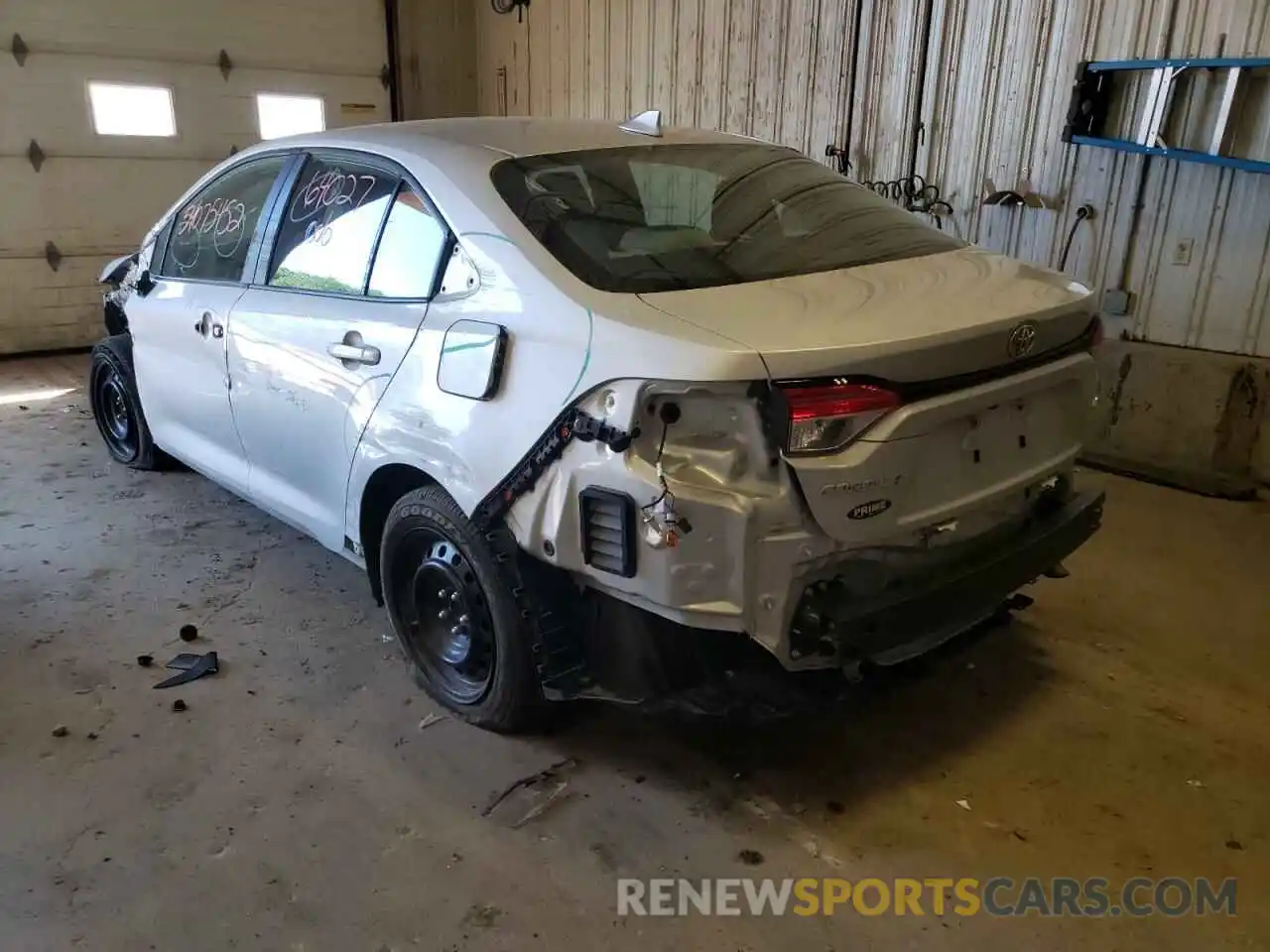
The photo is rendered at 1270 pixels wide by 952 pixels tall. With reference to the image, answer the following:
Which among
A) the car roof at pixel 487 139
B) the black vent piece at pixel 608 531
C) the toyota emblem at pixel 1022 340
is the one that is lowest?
the black vent piece at pixel 608 531

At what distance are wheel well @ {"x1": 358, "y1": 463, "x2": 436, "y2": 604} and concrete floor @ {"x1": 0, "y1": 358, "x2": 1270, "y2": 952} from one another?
34 centimetres

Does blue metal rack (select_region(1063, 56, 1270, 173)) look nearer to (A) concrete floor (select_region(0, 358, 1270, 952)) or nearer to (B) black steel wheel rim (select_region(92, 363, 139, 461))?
(A) concrete floor (select_region(0, 358, 1270, 952))

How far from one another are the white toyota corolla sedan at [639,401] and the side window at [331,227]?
0.01 metres

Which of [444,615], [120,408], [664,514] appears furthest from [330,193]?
[120,408]

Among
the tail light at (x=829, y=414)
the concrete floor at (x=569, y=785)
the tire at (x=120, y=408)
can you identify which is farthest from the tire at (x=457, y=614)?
the tire at (x=120, y=408)

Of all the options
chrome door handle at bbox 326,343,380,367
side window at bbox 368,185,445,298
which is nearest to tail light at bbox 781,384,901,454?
side window at bbox 368,185,445,298

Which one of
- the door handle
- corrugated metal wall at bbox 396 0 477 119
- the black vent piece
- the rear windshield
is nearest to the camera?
the black vent piece

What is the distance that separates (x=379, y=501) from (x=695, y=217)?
1199 mm

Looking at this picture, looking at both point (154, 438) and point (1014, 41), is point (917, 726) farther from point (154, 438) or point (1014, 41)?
point (1014, 41)

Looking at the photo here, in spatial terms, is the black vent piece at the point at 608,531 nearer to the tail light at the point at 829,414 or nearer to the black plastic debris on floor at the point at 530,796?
the tail light at the point at 829,414

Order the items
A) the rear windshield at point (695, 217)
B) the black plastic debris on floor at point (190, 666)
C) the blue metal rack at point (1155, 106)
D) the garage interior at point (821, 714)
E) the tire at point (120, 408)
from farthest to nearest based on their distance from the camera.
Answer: the tire at point (120, 408) → the blue metal rack at point (1155, 106) → the black plastic debris on floor at point (190, 666) → the rear windshield at point (695, 217) → the garage interior at point (821, 714)

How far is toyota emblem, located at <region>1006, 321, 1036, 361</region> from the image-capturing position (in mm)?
2205

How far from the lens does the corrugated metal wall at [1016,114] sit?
182 inches

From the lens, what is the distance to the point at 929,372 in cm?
203
